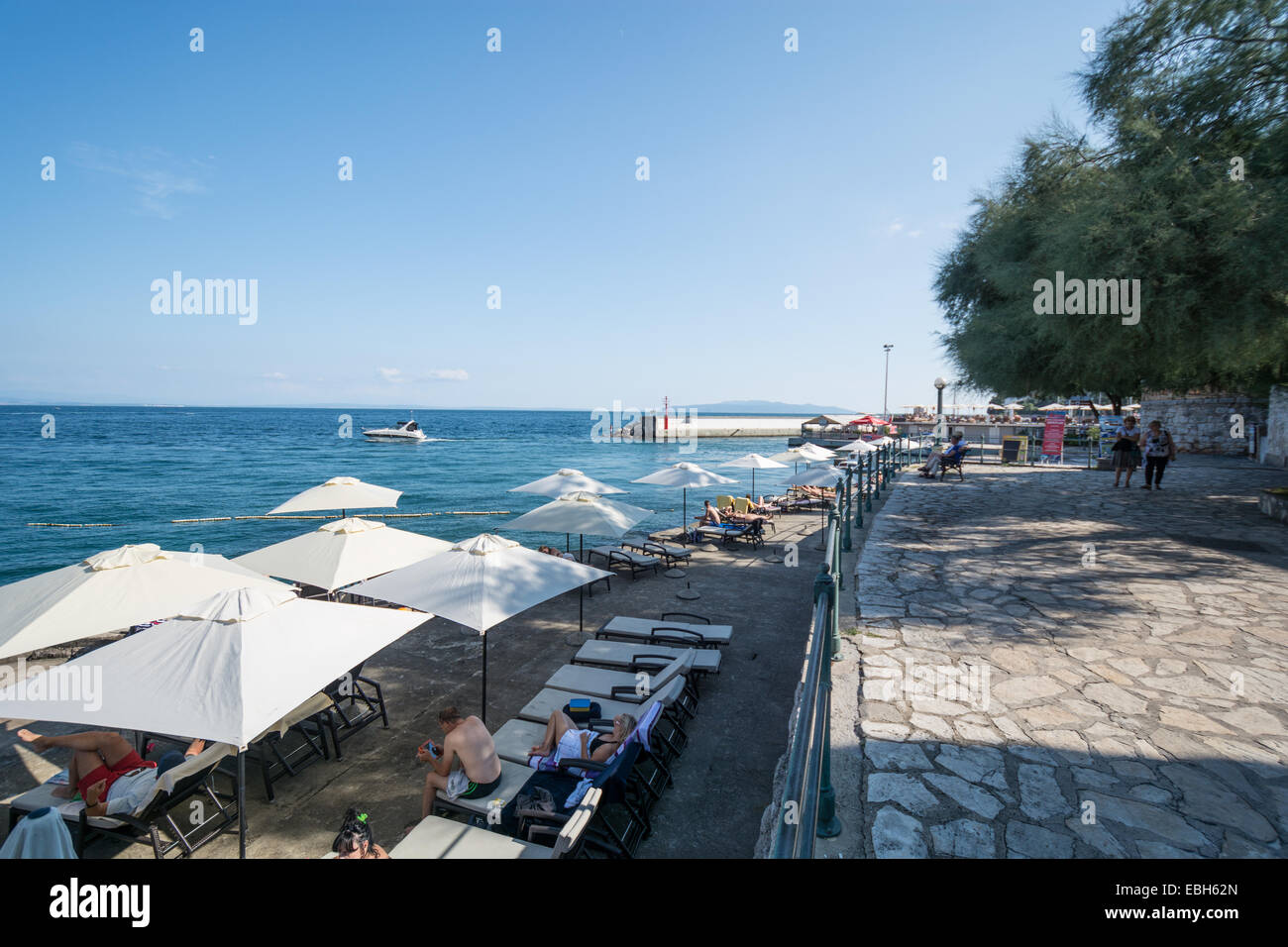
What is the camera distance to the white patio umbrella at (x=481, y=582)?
18.4 feet

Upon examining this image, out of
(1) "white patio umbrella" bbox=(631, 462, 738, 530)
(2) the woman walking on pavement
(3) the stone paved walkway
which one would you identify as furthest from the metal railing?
(2) the woman walking on pavement

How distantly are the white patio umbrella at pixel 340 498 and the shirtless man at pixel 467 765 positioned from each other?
6596mm

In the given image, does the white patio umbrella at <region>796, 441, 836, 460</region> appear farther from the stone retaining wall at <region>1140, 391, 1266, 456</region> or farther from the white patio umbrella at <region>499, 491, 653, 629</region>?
the stone retaining wall at <region>1140, 391, 1266, 456</region>

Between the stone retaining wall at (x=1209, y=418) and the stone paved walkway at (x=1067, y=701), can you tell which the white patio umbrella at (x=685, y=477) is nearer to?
the stone paved walkway at (x=1067, y=701)

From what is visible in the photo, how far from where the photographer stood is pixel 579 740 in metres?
4.96

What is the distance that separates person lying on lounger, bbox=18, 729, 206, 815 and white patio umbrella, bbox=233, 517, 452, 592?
2.63m

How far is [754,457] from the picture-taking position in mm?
17484

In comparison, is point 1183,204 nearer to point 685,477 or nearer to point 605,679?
point 685,477

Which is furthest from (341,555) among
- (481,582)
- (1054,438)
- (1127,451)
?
(1054,438)

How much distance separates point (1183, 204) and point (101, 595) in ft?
52.0
